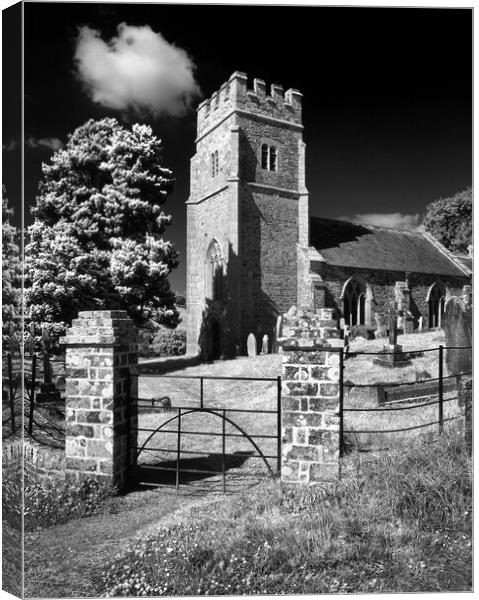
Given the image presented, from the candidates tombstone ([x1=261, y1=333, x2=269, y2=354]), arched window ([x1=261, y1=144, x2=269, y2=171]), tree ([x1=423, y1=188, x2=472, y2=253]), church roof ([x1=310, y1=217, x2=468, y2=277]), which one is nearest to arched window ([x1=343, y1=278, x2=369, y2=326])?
church roof ([x1=310, y1=217, x2=468, y2=277])

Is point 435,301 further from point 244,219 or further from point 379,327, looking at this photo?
point 244,219

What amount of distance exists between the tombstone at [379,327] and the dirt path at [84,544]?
16729mm

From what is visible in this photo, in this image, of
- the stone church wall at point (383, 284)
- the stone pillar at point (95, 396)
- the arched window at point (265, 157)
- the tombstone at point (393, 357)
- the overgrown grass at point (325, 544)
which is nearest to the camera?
the overgrown grass at point (325, 544)

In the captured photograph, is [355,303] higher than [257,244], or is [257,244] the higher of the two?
[257,244]

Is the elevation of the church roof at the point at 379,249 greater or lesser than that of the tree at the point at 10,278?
greater

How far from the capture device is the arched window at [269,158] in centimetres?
1819

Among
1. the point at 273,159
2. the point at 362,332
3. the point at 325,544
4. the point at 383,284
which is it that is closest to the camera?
the point at 325,544

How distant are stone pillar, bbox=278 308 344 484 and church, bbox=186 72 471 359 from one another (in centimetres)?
1257

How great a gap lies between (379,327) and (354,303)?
1.73m

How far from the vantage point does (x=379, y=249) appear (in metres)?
22.5

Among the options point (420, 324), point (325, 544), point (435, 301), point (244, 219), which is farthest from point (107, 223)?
point (435, 301)

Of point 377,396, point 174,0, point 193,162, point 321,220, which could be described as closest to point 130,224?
point 174,0

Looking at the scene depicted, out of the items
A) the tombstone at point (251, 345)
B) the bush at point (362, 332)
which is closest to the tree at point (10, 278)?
the tombstone at point (251, 345)

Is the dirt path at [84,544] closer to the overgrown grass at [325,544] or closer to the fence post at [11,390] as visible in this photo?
the overgrown grass at [325,544]
